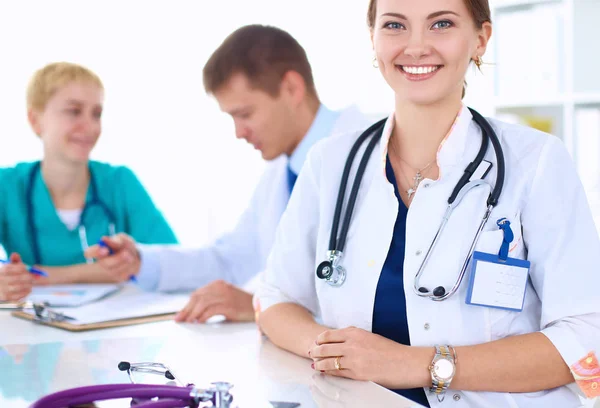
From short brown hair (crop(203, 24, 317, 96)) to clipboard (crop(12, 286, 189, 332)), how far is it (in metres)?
0.59

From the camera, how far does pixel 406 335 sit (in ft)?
4.03

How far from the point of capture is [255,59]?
6.39 feet

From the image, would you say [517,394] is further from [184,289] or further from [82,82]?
[82,82]

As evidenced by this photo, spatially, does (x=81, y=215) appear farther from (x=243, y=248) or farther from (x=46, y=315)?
(x=46, y=315)

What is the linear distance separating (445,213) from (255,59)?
0.90 meters

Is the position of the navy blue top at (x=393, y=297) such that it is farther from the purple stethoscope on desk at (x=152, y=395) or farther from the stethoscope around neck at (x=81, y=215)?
the stethoscope around neck at (x=81, y=215)

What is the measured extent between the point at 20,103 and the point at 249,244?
1746mm

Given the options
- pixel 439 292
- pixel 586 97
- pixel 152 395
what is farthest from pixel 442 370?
pixel 586 97

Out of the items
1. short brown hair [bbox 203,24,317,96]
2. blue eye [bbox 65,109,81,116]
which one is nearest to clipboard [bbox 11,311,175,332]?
short brown hair [bbox 203,24,317,96]

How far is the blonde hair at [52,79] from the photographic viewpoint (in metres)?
2.40

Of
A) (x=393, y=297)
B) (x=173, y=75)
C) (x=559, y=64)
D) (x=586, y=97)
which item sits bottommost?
(x=393, y=297)

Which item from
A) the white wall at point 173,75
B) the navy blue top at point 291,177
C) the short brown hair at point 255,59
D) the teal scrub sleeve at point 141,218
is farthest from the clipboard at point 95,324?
the white wall at point 173,75

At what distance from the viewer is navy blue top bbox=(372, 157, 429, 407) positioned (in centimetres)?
124

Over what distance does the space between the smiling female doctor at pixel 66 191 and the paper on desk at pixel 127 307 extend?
347 mm
